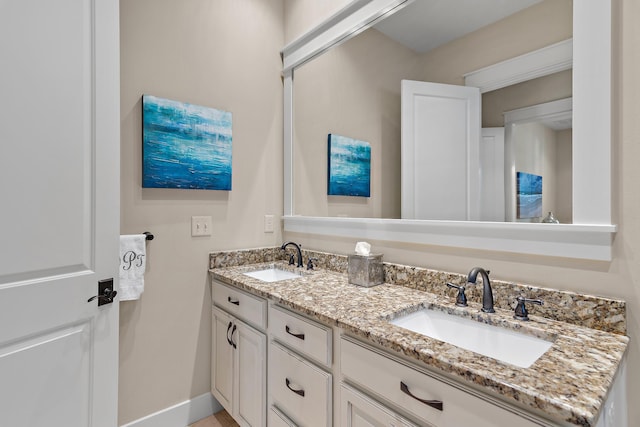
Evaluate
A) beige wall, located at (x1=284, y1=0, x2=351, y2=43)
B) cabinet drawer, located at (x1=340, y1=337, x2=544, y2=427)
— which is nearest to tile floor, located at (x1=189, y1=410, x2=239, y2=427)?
cabinet drawer, located at (x1=340, y1=337, x2=544, y2=427)

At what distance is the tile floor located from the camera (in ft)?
6.15

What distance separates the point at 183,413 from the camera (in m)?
1.87

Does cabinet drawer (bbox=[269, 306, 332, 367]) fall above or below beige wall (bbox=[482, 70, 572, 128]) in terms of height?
below

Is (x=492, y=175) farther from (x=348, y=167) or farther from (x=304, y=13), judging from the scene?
(x=304, y=13)

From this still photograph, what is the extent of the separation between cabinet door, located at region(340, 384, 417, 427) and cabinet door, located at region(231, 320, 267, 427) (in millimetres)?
528

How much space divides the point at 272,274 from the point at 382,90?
1.31 m

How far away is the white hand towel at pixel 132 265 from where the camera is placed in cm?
160

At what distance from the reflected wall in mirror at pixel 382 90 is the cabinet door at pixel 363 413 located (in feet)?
2.85

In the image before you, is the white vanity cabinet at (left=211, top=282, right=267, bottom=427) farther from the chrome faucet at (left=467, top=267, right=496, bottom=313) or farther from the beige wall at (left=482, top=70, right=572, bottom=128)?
the beige wall at (left=482, top=70, right=572, bottom=128)

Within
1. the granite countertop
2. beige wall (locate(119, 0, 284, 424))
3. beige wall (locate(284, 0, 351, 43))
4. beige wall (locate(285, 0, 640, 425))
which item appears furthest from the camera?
beige wall (locate(284, 0, 351, 43))

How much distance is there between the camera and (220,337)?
188 cm

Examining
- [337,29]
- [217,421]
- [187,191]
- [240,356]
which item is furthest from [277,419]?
[337,29]

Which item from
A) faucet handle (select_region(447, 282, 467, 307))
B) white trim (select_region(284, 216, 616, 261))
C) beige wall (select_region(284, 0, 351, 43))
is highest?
beige wall (select_region(284, 0, 351, 43))

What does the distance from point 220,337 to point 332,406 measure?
98cm
